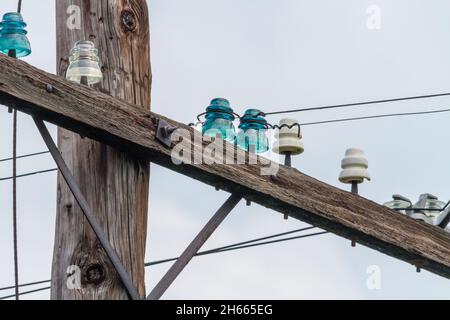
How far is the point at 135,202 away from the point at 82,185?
27 centimetres

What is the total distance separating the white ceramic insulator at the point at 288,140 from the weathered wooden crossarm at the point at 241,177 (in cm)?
24

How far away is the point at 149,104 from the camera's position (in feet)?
21.0

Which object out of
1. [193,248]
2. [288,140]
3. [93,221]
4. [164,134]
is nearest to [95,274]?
[93,221]

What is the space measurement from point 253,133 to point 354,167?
74cm

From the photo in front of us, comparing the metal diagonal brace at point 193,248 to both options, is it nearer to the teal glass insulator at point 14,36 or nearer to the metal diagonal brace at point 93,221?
the metal diagonal brace at point 93,221

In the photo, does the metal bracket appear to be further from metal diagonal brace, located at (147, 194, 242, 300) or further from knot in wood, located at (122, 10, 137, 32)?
knot in wood, located at (122, 10, 137, 32)

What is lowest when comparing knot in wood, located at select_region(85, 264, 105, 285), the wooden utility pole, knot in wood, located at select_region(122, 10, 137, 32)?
knot in wood, located at select_region(85, 264, 105, 285)

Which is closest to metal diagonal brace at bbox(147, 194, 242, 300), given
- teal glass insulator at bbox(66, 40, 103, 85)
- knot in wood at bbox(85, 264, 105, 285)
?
knot in wood at bbox(85, 264, 105, 285)

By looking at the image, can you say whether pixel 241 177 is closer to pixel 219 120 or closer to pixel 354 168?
pixel 219 120

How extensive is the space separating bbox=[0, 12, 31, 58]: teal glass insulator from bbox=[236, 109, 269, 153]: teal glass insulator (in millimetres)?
1245

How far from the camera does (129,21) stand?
6.44 metres

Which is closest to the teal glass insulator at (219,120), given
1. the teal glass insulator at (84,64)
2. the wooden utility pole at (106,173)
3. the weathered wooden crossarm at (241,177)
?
the weathered wooden crossarm at (241,177)

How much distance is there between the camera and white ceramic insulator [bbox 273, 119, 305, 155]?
684cm

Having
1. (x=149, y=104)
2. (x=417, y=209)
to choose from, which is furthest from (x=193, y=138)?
(x=417, y=209)
